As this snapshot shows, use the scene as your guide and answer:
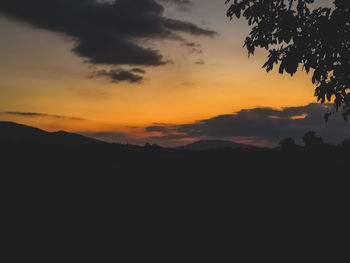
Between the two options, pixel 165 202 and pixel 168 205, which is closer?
pixel 168 205

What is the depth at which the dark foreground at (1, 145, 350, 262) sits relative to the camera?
31.5 feet

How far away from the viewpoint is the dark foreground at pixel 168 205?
9609 mm

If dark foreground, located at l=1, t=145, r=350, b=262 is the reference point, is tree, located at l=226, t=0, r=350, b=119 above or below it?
above

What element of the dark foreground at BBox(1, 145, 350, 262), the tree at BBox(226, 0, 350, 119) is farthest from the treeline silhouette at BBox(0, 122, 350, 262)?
the tree at BBox(226, 0, 350, 119)

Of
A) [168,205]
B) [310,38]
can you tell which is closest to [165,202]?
[168,205]

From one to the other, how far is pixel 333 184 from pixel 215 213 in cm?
613

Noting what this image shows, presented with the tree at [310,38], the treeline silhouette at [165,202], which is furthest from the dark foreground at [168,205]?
the tree at [310,38]

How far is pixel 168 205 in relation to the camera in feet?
39.6

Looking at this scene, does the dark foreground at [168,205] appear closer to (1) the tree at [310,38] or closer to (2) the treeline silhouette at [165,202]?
(2) the treeline silhouette at [165,202]

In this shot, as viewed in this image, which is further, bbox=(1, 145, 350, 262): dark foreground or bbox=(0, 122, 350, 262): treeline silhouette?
bbox=(0, 122, 350, 262): treeline silhouette

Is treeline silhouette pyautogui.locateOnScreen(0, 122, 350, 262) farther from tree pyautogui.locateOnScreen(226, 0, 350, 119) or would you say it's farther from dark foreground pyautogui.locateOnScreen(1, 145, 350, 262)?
tree pyautogui.locateOnScreen(226, 0, 350, 119)

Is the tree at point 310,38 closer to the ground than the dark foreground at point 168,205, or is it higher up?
higher up

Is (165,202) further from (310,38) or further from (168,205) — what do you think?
(310,38)

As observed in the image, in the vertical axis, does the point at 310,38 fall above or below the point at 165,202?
above
